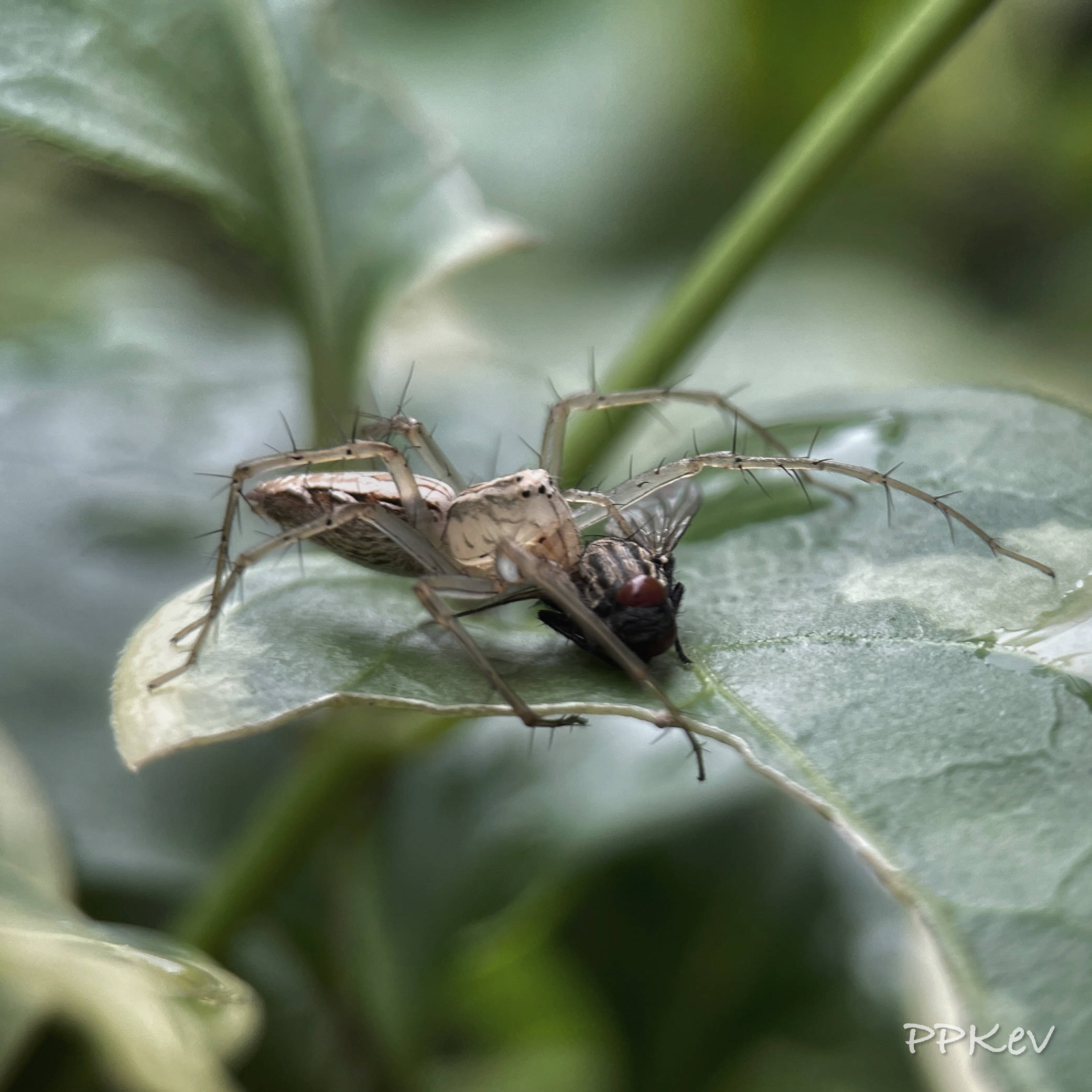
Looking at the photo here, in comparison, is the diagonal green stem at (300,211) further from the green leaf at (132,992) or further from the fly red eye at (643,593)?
the green leaf at (132,992)

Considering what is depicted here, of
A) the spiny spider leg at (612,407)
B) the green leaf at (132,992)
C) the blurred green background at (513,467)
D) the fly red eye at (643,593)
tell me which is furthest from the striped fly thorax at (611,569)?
the green leaf at (132,992)

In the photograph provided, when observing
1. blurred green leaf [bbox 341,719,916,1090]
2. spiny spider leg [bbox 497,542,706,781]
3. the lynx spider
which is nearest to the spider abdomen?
the lynx spider

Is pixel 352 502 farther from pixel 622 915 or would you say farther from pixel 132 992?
pixel 622 915

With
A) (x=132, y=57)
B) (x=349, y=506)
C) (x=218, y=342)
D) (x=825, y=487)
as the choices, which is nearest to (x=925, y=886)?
(x=825, y=487)

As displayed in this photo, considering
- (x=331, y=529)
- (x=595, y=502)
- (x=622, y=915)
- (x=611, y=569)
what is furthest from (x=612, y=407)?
(x=622, y=915)

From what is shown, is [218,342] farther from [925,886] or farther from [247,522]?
[925,886]

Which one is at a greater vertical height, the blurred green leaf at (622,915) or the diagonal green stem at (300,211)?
the diagonal green stem at (300,211)
